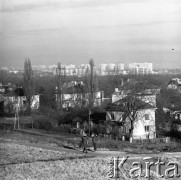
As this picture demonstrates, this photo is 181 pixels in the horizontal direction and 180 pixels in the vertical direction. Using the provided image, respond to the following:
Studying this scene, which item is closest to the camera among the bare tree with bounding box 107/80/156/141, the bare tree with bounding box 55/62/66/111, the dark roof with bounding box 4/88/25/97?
the bare tree with bounding box 107/80/156/141

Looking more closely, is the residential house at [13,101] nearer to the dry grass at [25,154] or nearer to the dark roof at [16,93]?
the dark roof at [16,93]

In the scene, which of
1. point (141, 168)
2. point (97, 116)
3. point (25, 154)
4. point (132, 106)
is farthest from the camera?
point (97, 116)

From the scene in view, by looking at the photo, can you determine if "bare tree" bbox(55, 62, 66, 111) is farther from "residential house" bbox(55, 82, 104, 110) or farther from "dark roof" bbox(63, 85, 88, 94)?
"dark roof" bbox(63, 85, 88, 94)

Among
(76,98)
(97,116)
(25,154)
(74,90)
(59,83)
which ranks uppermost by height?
(59,83)

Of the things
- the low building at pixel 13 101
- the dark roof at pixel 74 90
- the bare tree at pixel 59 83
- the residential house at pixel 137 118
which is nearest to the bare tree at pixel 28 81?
the low building at pixel 13 101

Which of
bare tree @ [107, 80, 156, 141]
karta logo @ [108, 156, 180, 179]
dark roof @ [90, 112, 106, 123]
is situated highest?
bare tree @ [107, 80, 156, 141]

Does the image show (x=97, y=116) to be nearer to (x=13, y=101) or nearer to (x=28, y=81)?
(x=28, y=81)

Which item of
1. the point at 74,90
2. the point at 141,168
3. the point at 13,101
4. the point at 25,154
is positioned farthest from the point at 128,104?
the point at 74,90

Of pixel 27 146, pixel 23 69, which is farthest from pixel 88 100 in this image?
pixel 27 146

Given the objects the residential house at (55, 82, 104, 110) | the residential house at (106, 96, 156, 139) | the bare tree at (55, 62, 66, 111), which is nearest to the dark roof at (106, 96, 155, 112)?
the residential house at (106, 96, 156, 139)
